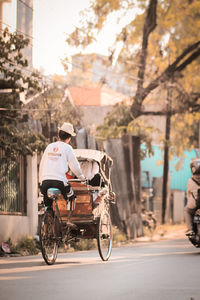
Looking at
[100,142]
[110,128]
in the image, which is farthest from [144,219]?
[100,142]

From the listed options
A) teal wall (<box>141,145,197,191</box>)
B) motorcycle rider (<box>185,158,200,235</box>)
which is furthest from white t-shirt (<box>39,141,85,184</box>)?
teal wall (<box>141,145,197,191</box>)

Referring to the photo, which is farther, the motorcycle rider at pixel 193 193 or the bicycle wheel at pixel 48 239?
the motorcycle rider at pixel 193 193

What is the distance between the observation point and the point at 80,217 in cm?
1278

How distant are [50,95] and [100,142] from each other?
2.31m

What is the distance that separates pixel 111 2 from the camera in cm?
A: 2931

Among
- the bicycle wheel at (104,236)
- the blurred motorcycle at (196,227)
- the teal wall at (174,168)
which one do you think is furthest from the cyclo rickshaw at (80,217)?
the teal wall at (174,168)

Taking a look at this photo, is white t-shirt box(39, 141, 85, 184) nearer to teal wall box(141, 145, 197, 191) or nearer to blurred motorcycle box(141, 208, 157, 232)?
blurred motorcycle box(141, 208, 157, 232)

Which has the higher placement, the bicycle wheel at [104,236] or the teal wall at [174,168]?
the teal wall at [174,168]

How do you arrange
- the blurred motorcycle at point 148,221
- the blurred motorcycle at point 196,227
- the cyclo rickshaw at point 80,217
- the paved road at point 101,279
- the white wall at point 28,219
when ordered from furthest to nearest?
the blurred motorcycle at point 148,221 → the white wall at point 28,219 → the blurred motorcycle at point 196,227 → the cyclo rickshaw at point 80,217 → the paved road at point 101,279

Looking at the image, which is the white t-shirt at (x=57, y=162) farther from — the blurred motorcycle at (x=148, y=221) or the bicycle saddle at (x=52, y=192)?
the blurred motorcycle at (x=148, y=221)

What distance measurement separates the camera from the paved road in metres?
8.23

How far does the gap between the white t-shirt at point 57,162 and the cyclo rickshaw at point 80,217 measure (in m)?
0.28

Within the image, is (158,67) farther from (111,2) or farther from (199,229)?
(199,229)

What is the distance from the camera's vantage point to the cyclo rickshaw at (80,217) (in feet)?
38.6
